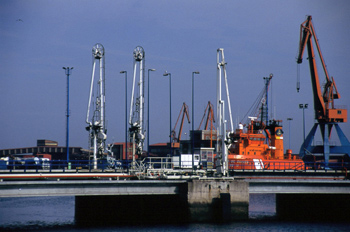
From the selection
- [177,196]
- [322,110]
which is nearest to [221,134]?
[177,196]

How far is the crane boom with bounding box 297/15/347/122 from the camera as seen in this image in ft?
324

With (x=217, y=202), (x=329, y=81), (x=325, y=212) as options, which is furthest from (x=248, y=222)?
(x=329, y=81)

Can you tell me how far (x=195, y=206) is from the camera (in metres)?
47.9

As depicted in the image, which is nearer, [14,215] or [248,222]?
[248,222]

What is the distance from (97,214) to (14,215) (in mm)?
10324

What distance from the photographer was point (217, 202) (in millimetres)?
48500

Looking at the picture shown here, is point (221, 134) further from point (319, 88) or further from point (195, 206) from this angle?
point (319, 88)

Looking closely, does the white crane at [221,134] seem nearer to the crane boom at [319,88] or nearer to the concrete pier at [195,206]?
the concrete pier at [195,206]

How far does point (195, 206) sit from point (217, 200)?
211 centimetres

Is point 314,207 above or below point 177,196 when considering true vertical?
below

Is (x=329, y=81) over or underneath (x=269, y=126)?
over

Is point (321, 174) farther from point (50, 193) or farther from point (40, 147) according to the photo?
point (40, 147)

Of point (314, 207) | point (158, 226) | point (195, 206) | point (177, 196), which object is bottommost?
point (158, 226)

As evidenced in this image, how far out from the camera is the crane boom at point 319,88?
3888 inches
